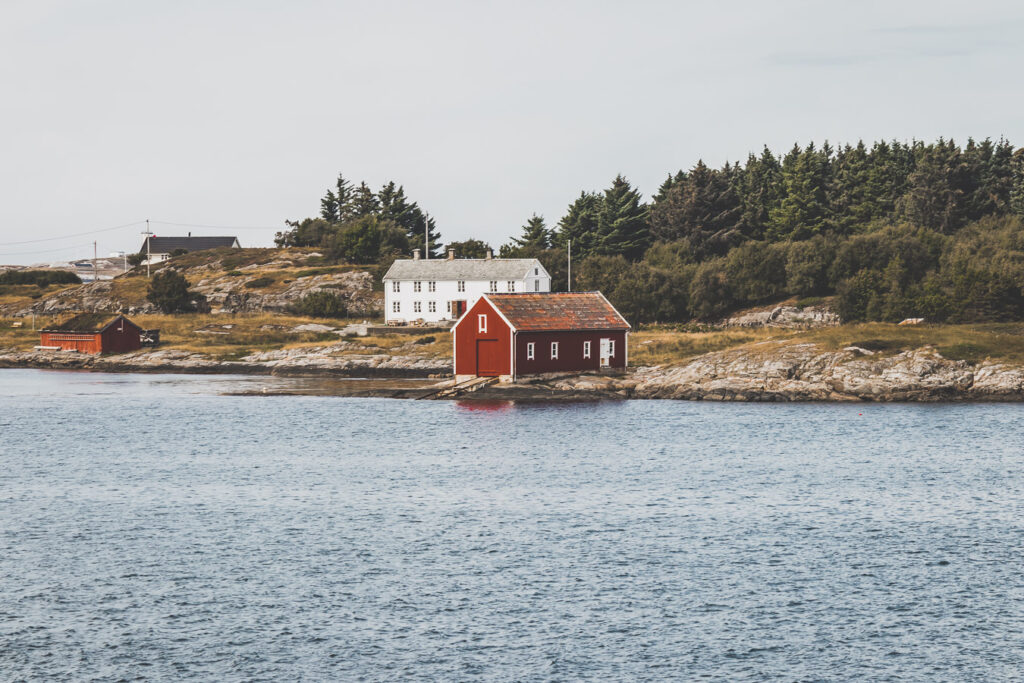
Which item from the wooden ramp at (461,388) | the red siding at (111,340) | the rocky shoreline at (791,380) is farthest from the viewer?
the red siding at (111,340)

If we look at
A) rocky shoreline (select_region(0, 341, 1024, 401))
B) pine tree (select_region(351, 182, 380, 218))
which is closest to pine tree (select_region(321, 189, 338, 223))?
pine tree (select_region(351, 182, 380, 218))

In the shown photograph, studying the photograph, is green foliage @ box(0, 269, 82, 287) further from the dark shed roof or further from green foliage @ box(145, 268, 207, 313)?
the dark shed roof

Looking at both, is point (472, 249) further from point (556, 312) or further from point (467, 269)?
point (556, 312)

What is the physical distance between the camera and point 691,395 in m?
66.8

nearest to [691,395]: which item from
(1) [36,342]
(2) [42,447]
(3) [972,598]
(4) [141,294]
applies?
(2) [42,447]

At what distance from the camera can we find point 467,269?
104m

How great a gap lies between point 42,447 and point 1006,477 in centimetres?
4282

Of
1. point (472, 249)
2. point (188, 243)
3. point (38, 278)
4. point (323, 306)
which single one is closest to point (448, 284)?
point (323, 306)

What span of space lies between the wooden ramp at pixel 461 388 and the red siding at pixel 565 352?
2135 mm

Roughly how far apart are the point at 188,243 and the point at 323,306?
75746mm

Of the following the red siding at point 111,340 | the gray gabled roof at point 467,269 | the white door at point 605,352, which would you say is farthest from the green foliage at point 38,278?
the white door at point 605,352

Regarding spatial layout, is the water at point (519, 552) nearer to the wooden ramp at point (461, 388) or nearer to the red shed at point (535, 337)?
the wooden ramp at point (461, 388)

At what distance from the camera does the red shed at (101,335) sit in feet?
326

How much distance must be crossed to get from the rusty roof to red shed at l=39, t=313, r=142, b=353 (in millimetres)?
45227
